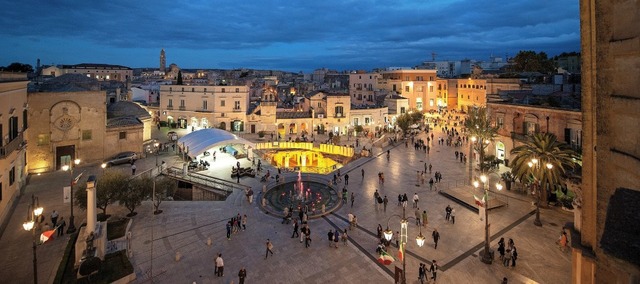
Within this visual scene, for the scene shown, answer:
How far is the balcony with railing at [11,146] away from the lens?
60.7 ft

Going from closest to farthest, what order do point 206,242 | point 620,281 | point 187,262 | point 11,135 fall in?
point 620,281 → point 187,262 → point 206,242 → point 11,135

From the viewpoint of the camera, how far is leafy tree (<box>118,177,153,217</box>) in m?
20.8

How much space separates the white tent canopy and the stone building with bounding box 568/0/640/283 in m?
30.1

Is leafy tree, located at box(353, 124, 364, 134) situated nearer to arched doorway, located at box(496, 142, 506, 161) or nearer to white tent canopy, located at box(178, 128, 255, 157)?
white tent canopy, located at box(178, 128, 255, 157)

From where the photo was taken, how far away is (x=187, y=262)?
53.3 ft

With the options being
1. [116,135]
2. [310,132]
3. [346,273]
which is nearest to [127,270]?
[346,273]

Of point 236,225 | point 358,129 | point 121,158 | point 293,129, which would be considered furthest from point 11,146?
point 358,129

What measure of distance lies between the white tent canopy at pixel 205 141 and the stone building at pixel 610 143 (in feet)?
98.8

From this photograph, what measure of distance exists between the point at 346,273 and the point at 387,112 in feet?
163

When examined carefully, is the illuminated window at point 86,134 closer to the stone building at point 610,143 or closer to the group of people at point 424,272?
the group of people at point 424,272

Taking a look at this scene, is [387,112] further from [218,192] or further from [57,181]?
[57,181]

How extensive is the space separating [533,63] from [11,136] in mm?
78047

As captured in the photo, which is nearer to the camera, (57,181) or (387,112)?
(57,181)

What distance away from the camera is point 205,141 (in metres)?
34.3
